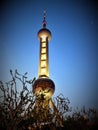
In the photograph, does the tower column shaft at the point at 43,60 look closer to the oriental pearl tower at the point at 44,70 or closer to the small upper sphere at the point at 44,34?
the oriental pearl tower at the point at 44,70

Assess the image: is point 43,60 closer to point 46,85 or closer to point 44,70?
point 44,70

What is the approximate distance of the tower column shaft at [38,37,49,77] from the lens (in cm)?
4506

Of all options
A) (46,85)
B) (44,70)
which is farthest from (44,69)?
(46,85)

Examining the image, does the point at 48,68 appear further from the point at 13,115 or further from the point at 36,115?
the point at 13,115

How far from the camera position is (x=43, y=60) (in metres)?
46.3

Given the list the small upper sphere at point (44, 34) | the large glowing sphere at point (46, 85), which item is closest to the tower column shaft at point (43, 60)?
the small upper sphere at point (44, 34)

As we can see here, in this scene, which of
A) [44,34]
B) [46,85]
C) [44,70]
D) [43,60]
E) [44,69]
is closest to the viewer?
[46,85]

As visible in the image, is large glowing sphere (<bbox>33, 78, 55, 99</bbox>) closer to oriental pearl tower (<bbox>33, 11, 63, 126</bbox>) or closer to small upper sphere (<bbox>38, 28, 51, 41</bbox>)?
oriental pearl tower (<bbox>33, 11, 63, 126</bbox>)

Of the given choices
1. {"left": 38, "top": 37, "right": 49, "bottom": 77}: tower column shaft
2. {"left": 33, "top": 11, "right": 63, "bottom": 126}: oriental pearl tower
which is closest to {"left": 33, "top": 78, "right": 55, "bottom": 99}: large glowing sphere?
{"left": 33, "top": 11, "right": 63, "bottom": 126}: oriental pearl tower

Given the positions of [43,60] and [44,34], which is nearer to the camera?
[43,60]

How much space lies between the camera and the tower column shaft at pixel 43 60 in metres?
45.1

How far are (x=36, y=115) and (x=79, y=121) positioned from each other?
418 inches

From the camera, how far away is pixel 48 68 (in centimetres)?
4578

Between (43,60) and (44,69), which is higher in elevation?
(43,60)
